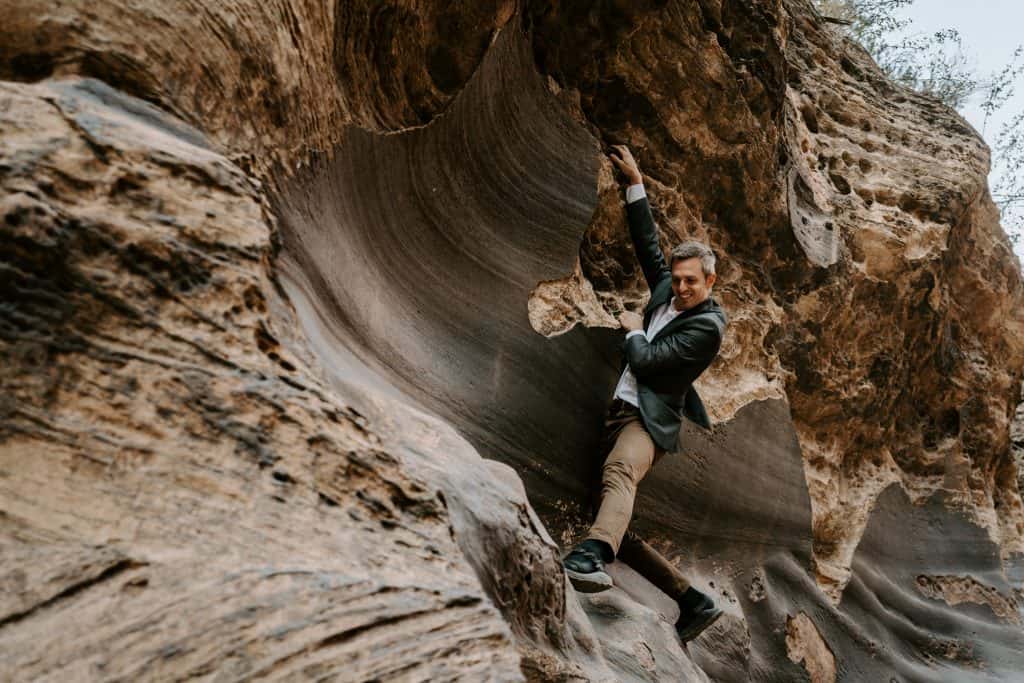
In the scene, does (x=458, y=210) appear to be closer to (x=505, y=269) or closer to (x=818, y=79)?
(x=505, y=269)

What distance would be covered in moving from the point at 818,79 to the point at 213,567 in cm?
649

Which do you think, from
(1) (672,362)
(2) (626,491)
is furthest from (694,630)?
(1) (672,362)

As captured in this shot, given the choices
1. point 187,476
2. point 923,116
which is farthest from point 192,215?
point 923,116

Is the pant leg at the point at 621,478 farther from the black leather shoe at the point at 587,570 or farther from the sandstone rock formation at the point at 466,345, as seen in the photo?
the sandstone rock formation at the point at 466,345

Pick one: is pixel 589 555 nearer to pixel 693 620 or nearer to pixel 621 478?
pixel 621 478

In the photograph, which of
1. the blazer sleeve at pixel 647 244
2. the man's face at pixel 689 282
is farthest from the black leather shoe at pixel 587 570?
the blazer sleeve at pixel 647 244

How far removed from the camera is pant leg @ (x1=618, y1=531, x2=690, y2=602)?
12.9 feet

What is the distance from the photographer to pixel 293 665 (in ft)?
4.48

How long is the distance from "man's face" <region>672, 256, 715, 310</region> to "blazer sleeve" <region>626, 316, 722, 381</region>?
0.10 metres

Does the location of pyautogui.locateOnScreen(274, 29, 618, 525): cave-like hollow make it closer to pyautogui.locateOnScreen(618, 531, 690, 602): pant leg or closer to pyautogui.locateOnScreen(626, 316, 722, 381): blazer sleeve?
pyautogui.locateOnScreen(618, 531, 690, 602): pant leg

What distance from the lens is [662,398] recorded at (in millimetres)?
3848

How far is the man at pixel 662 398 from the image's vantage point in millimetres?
3709

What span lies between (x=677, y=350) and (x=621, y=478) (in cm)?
58

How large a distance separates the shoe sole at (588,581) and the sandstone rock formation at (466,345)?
0.26m
